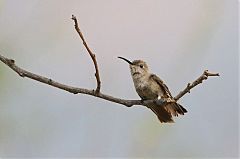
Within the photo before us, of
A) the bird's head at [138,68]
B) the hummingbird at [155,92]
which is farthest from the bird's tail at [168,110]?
the bird's head at [138,68]

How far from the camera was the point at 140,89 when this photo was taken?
0.68 meters

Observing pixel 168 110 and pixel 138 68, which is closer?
pixel 168 110

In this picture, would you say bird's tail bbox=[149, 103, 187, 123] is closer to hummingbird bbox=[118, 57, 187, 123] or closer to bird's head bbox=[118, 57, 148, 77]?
hummingbird bbox=[118, 57, 187, 123]

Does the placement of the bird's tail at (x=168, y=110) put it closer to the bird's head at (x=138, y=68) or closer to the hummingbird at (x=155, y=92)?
the hummingbird at (x=155, y=92)

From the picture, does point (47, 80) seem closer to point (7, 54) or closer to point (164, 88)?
point (164, 88)

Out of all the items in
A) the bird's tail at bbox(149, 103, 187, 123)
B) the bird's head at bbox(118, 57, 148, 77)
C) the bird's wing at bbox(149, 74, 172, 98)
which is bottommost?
the bird's tail at bbox(149, 103, 187, 123)

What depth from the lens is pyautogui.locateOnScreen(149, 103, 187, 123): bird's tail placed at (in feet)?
1.94

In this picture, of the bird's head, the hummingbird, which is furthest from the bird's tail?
the bird's head

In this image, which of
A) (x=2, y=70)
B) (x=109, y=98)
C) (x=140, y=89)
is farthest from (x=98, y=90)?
(x=2, y=70)

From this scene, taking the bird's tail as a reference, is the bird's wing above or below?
above

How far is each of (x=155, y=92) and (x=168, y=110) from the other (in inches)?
2.8

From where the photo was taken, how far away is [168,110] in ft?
1.98

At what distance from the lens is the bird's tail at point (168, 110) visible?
0.59m

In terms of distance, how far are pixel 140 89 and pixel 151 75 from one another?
0.04m
